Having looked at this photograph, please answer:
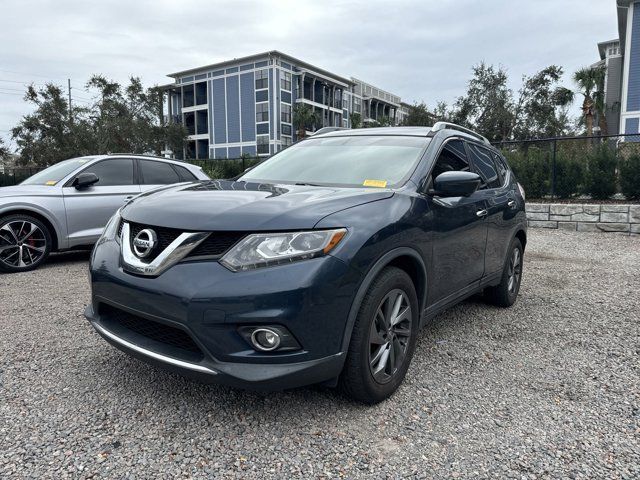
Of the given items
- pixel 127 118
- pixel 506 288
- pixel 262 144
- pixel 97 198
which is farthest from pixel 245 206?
pixel 262 144

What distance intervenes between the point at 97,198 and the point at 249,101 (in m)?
44.4

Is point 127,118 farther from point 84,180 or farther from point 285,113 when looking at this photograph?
point 84,180

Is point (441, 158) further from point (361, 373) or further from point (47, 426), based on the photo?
point (47, 426)

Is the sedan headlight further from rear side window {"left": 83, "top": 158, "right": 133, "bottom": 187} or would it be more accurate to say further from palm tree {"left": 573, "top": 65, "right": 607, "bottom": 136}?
palm tree {"left": 573, "top": 65, "right": 607, "bottom": 136}

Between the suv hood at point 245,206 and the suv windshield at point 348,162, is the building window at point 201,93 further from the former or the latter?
the suv hood at point 245,206

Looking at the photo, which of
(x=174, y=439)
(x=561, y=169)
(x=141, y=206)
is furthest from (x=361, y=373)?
(x=561, y=169)

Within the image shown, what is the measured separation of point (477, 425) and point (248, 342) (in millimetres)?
1323

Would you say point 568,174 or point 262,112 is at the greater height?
point 262,112

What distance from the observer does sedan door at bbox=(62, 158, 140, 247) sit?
634cm

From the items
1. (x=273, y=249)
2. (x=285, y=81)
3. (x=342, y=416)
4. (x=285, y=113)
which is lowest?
(x=342, y=416)

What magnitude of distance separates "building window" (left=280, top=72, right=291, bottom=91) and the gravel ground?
46.9 metres

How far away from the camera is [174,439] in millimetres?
2270

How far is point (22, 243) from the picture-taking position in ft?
19.9

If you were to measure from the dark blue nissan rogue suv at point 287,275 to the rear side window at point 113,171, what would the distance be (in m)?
4.10
